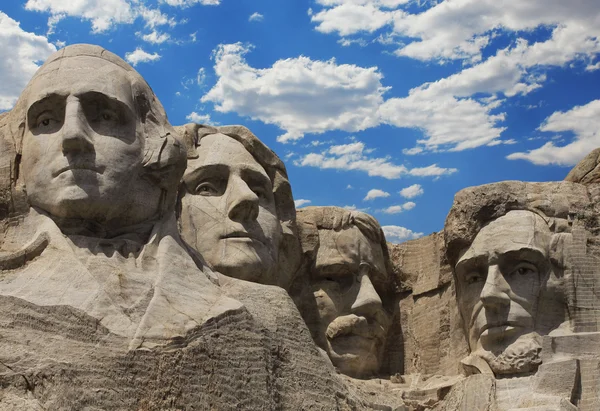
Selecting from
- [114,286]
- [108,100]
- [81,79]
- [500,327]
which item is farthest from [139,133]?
[500,327]

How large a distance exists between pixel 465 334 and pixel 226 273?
2.41 m

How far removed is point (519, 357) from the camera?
9.45 metres

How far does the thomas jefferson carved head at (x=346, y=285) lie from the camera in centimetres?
1038

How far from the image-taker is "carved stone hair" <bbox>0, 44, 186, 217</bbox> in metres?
7.87

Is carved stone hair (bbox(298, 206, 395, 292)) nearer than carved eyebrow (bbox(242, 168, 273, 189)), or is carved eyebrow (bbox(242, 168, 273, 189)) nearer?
carved eyebrow (bbox(242, 168, 273, 189))

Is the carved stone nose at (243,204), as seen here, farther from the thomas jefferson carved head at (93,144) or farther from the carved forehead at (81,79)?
the carved forehead at (81,79)

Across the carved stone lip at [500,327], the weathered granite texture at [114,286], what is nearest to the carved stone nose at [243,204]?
the weathered granite texture at [114,286]

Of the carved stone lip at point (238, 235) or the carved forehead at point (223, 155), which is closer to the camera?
the carved stone lip at point (238, 235)

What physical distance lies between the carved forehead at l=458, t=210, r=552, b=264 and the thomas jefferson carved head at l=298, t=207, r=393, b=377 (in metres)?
1.00

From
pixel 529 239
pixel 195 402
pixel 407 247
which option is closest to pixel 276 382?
pixel 195 402

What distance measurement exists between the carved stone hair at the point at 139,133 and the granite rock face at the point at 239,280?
0.02 meters

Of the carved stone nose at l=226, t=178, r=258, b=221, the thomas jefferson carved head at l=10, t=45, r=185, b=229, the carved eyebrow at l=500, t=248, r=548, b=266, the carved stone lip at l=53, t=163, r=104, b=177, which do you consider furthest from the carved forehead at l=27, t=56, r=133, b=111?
the carved eyebrow at l=500, t=248, r=548, b=266

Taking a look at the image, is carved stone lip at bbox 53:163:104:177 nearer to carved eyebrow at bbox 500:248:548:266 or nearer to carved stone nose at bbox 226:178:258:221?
carved stone nose at bbox 226:178:258:221

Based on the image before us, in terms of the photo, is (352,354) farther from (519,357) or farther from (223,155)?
(223,155)
